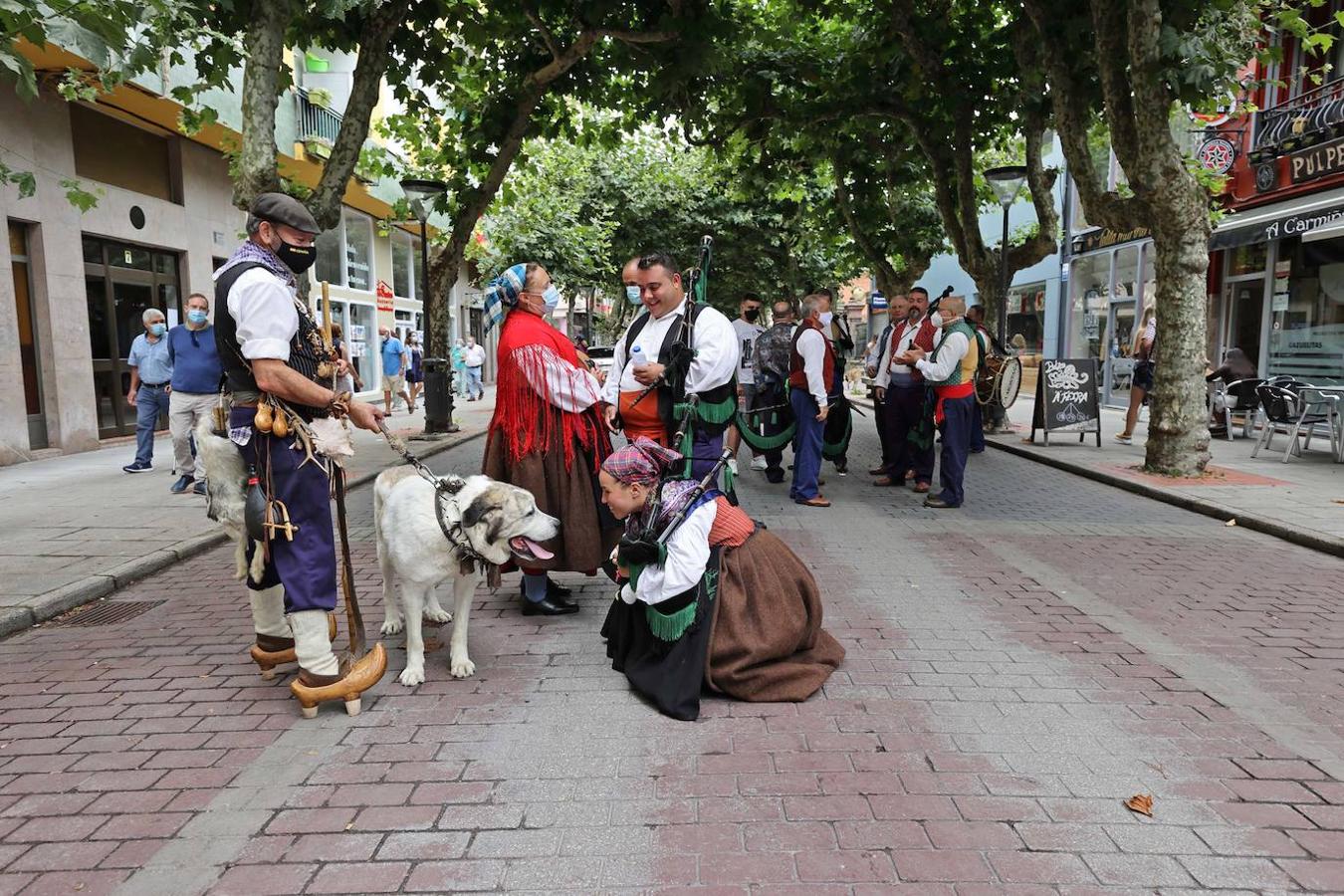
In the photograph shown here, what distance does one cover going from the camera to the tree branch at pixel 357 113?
9062mm

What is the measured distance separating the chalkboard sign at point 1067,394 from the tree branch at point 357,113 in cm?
948

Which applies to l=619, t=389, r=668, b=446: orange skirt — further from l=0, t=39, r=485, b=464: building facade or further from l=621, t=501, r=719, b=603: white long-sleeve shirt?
l=0, t=39, r=485, b=464: building facade

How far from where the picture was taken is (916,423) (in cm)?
936

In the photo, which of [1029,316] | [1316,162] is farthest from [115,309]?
[1029,316]

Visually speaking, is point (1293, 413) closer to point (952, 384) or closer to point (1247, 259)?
point (1247, 259)

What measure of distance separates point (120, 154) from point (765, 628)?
1454 centimetres

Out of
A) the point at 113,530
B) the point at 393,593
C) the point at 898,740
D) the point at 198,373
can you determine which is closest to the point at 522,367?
the point at 393,593

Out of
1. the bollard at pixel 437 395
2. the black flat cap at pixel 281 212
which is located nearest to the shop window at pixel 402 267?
the bollard at pixel 437 395

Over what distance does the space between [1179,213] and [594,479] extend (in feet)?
25.0

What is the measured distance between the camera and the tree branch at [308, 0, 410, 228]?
906cm

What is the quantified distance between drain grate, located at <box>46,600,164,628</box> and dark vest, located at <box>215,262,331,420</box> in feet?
8.20

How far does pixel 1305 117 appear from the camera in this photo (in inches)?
547

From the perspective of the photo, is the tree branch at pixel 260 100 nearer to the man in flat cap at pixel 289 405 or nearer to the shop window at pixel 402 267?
the man in flat cap at pixel 289 405

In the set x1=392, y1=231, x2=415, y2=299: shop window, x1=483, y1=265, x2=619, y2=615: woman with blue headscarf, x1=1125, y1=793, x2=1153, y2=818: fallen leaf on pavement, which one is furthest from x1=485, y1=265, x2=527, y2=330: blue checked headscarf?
x1=392, y1=231, x2=415, y2=299: shop window
